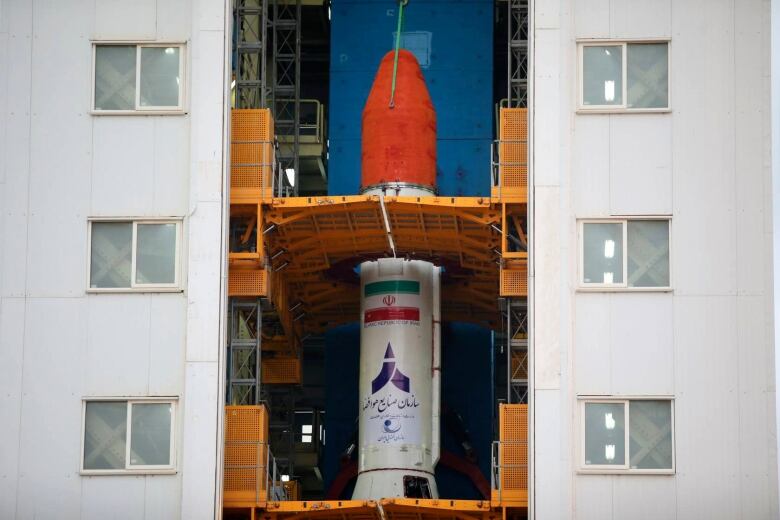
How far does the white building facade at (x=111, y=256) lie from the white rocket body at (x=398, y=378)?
6.85 metres

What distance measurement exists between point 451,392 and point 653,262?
45.6ft

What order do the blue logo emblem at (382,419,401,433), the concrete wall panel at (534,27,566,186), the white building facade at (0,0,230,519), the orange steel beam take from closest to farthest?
1. the white building facade at (0,0,230,519)
2. the concrete wall panel at (534,27,566,186)
3. the orange steel beam
4. the blue logo emblem at (382,419,401,433)

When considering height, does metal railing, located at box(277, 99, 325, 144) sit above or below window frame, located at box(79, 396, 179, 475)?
above

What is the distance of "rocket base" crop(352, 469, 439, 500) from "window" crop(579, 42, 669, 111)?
10.8 metres

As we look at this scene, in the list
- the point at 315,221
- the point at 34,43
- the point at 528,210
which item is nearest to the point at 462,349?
the point at 315,221

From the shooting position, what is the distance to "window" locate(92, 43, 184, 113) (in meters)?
42.2

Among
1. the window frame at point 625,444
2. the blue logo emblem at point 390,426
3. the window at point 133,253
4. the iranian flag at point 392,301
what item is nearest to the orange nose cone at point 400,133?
the iranian flag at point 392,301

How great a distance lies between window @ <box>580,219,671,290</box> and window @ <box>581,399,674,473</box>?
2.74m

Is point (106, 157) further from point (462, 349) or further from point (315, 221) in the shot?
point (462, 349)

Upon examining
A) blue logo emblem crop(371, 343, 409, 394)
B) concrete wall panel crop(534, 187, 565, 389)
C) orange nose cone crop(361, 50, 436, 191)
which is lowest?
blue logo emblem crop(371, 343, 409, 394)

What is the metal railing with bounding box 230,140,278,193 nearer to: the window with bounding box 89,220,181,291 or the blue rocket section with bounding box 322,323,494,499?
the window with bounding box 89,220,181,291

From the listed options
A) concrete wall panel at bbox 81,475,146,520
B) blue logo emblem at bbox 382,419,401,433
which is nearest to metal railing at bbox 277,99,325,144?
blue logo emblem at bbox 382,419,401,433

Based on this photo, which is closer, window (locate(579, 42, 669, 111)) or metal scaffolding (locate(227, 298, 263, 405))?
window (locate(579, 42, 669, 111))

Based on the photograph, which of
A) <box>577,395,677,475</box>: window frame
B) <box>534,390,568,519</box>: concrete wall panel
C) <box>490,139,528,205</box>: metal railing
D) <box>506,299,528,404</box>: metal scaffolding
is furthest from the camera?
<box>506,299,528,404</box>: metal scaffolding
